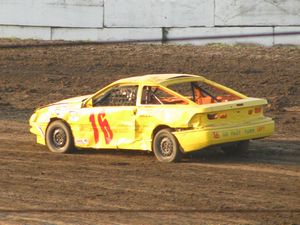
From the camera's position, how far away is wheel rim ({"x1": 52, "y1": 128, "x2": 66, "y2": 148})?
49.7 ft

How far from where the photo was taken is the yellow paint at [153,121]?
44.5 ft

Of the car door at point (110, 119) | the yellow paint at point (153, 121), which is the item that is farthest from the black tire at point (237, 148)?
the car door at point (110, 119)

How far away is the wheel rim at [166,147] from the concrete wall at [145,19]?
383 inches

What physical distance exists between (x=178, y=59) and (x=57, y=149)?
9315mm

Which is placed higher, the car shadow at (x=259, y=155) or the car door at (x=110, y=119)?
the car door at (x=110, y=119)

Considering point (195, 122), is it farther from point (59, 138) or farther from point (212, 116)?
point (59, 138)

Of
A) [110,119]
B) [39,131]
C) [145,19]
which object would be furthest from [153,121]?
[145,19]

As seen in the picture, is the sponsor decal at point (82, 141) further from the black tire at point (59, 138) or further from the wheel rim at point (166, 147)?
the wheel rim at point (166, 147)

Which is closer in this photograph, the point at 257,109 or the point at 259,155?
the point at 257,109

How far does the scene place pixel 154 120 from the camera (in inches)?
549

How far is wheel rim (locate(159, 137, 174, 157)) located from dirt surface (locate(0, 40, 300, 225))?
197mm

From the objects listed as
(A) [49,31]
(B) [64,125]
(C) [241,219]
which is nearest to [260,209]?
(C) [241,219]

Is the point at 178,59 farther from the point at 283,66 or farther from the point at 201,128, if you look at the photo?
the point at 201,128

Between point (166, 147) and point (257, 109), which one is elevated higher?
point (257, 109)
